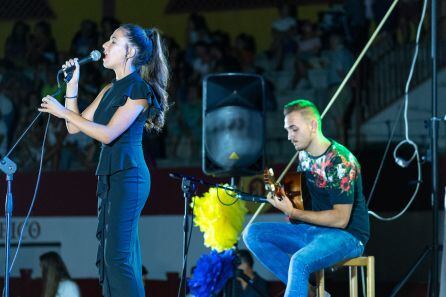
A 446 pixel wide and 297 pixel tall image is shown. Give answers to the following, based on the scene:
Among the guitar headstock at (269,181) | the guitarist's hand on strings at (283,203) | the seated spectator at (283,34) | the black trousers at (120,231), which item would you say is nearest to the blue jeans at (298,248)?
the guitarist's hand on strings at (283,203)

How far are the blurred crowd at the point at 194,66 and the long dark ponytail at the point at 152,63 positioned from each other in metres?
4.48

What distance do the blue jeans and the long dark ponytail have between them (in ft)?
3.17

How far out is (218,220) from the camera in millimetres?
4746

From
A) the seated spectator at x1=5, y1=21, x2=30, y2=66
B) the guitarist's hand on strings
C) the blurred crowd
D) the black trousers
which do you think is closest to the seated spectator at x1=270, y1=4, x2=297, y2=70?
the blurred crowd

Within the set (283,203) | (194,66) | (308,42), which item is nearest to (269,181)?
(283,203)

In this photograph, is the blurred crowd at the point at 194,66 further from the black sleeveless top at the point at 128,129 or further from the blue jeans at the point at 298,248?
the black sleeveless top at the point at 128,129

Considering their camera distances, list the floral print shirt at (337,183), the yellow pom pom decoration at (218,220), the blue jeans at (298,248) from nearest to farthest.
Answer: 1. the blue jeans at (298,248)
2. the floral print shirt at (337,183)
3. the yellow pom pom decoration at (218,220)

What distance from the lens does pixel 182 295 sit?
4.22 metres

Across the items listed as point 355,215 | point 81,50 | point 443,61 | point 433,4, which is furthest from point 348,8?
point 355,215

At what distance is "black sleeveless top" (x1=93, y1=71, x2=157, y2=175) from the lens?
341 centimetres

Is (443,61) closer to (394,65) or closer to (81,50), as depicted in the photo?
(394,65)

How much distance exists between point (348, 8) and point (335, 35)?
0.31m

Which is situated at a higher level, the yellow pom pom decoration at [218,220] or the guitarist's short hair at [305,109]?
the guitarist's short hair at [305,109]

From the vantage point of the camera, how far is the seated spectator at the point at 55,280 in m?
6.82
